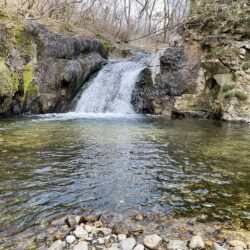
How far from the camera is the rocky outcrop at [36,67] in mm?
10766

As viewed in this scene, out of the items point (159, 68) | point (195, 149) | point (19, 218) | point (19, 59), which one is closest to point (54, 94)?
point (19, 59)

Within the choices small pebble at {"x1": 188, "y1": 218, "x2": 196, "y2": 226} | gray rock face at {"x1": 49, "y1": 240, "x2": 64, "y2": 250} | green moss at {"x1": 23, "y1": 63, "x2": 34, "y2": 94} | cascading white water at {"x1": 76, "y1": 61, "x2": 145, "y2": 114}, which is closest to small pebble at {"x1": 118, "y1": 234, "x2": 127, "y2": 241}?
gray rock face at {"x1": 49, "y1": 240, "x2": 64, "y2": 250}

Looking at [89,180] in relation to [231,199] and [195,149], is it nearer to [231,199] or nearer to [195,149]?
[231,199]

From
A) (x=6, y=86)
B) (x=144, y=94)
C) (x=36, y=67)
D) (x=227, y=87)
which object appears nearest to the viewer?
(x=6, y=86)

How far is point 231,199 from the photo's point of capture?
371 centimetres

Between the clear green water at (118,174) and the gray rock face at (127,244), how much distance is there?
2.05 feet

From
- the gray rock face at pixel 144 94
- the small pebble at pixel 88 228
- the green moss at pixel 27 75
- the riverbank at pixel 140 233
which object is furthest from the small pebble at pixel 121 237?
the gray rock face at pixel 144 94

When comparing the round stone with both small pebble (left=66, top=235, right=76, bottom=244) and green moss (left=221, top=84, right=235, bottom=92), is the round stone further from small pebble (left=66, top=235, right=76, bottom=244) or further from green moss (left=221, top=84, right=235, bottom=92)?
green moss (left=221, top=84, right=235, bottom=92)

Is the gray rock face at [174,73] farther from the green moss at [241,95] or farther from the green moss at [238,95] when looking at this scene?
the green moss at [241,95]

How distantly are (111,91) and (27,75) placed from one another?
400cm

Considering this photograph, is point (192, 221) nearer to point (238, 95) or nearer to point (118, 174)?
point (118, 174)

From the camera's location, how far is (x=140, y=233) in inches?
114

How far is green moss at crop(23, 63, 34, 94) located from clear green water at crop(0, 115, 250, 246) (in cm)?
371

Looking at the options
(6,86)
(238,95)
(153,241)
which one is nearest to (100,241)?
(153,241)
